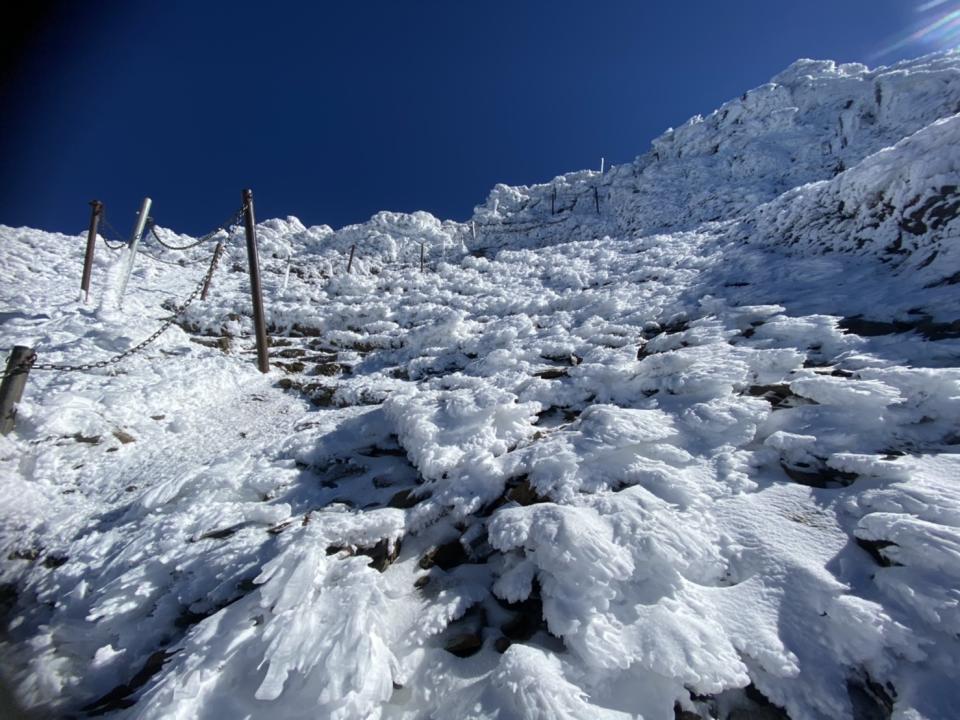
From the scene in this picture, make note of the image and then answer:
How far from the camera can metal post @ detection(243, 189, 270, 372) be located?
8.88 meters

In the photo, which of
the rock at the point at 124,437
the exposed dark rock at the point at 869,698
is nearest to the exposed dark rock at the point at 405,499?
the exposed dark rock at the point at 869,698

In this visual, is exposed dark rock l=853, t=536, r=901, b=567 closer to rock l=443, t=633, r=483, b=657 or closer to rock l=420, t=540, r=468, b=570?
rock l=443, t=633, r=483, b=657

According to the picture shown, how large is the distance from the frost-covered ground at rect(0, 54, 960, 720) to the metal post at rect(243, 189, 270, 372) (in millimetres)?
391

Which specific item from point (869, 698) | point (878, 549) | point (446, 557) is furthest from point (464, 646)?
point (878, 549)

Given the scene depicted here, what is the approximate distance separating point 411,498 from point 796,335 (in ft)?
18.6

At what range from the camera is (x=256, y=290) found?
366 inches

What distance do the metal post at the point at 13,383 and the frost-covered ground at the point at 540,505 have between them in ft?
1.17

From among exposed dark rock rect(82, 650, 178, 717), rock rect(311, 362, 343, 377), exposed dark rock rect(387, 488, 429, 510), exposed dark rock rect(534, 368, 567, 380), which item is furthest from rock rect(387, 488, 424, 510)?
rock rect(311, 362, 343, 377)

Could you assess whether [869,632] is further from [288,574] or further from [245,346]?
Result: [245,346]

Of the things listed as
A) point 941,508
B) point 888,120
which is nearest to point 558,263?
point 941,508

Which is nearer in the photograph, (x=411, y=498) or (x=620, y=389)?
(x=411, y=498)

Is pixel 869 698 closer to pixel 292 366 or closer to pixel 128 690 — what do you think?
Result: pixel 128 690

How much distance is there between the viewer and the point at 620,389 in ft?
18.3

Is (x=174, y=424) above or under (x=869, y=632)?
above
